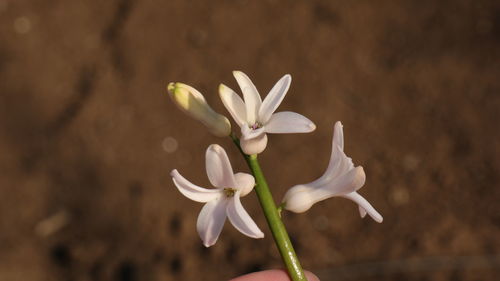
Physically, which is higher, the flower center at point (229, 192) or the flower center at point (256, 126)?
the flower center at point (256, 126)

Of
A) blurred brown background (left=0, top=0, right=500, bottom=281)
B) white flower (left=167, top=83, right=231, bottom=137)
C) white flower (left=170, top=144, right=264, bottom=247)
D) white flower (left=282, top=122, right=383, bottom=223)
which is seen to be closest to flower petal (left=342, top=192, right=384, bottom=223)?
white flower (left=282, top=122, right=383, bottom=223)

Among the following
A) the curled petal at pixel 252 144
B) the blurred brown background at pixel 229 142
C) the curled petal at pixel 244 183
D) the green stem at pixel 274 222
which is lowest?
the blurred brown background at pixel 229 142

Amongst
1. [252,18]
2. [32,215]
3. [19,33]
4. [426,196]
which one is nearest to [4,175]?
[32,215]

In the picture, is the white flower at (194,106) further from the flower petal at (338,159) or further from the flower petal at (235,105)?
the flower petal at (338,159)

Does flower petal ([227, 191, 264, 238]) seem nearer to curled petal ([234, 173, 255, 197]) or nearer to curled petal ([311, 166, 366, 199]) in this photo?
curled petal ([234, 173, 255, 197])

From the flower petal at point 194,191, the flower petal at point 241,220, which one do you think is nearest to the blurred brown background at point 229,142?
the flower petal at point 194,191

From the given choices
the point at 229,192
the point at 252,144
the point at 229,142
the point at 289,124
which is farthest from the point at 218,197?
the point at 229,142
